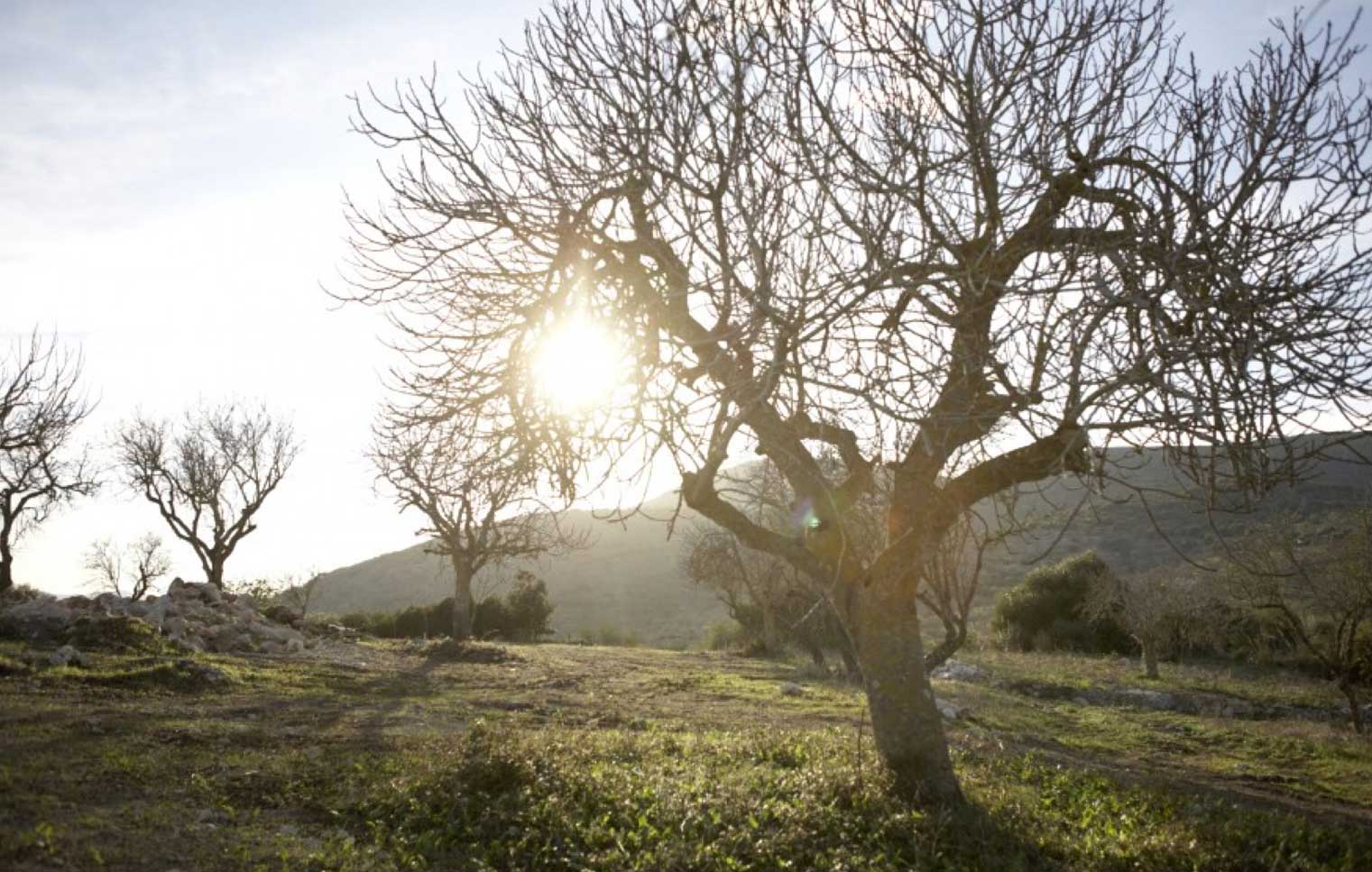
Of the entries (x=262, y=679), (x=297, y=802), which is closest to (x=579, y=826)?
(x=297, y=802)

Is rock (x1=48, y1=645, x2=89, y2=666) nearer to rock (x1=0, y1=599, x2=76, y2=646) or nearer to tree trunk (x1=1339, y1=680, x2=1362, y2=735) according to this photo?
rock (x1=0, y1=599, x2=76, y2=646)

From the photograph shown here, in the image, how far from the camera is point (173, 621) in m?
18.2

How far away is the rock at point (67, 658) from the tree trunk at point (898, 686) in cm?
1198

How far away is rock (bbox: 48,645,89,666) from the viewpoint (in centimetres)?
1240

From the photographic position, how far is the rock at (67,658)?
12.4 m

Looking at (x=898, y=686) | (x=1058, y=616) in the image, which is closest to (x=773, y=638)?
(x=1058, y=616)

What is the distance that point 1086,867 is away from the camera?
5770 mm

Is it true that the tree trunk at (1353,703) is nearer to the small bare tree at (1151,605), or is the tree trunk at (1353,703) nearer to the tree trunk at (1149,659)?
the small bare tree at (1151,605)

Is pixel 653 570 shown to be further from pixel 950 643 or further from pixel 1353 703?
pixel 950 643

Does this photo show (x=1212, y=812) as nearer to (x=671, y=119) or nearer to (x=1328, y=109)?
(x=1328, y=109)

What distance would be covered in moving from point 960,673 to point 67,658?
20.9 metres

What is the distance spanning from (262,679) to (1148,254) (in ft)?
46.3

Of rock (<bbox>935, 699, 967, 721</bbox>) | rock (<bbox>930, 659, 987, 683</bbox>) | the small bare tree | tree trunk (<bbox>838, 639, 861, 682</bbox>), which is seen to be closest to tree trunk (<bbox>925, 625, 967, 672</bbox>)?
rock (<bbox>935, 699, 967, 721</bbox>)

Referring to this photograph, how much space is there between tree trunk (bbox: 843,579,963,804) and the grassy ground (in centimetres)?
36
